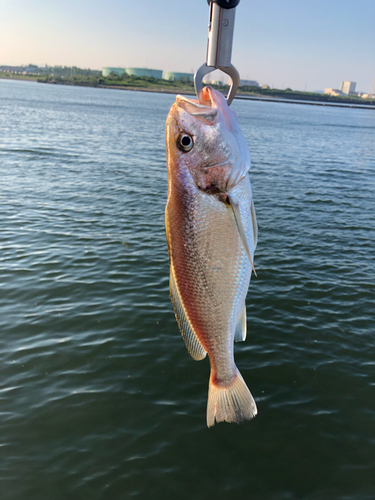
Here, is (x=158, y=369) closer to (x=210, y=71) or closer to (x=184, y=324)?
(x=184, y=324)

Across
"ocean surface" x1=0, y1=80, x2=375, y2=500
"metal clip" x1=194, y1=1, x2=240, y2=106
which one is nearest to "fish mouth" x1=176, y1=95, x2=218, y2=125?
"metal clip" x1=194, y1=1, x2=240, y2=106

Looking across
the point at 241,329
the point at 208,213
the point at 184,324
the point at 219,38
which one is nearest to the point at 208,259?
the point at 208,213

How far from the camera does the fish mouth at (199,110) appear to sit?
2.72 m

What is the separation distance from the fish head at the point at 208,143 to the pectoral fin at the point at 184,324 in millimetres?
840

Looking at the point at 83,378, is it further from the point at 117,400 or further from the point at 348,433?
the point at 348,433

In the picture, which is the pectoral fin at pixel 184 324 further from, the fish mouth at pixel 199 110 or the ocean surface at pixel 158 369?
the ocean surface at pixel 158 369

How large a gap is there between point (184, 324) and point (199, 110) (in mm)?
1723

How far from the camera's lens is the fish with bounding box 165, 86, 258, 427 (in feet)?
9.05

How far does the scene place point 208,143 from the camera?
278 centimetres

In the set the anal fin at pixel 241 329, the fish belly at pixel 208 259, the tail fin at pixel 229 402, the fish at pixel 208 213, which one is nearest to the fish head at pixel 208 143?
the fish at pixel 208 213

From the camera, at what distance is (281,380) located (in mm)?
8312

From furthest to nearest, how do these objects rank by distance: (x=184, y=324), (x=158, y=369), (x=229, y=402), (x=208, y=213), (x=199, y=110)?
(x=158, y=369)
(x=229, y=402)
(x=184, y=324)
(x=208, y=213)
(x=199, y=110)

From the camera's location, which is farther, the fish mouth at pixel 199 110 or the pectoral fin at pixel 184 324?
the pectoral fin at pixel 184 324

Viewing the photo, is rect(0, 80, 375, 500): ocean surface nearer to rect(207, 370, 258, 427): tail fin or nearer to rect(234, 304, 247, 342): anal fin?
rect(207, 370, 258, 427): tail fin
